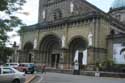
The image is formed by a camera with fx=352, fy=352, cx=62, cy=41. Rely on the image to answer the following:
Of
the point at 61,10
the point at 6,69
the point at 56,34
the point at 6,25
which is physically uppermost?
the point at 61,10

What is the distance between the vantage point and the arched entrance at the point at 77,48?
203 feet

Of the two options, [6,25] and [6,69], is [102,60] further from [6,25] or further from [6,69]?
[6,25]

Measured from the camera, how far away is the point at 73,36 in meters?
62.7

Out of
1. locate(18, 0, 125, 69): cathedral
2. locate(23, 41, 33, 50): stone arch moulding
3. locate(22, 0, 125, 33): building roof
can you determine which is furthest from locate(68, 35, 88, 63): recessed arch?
locate(23, 41, 33, 50): stone arch moulding

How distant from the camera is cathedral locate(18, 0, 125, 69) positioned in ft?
190

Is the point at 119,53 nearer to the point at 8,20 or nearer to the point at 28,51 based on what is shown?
the point at 28,51

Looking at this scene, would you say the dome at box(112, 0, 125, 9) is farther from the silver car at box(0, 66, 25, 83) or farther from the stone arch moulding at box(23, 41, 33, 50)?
the silver car at box(0, 66, 25, 83)

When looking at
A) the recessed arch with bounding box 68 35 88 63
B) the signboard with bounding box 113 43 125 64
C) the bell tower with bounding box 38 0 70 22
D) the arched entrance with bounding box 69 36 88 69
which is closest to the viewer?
the signboard with bounding box 113 43 125 64

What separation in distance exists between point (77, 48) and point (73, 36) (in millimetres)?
2334

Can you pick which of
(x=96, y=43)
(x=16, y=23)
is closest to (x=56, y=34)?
(x=96, y=43)

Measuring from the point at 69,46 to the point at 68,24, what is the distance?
13.3ft

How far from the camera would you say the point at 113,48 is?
58.2 metres

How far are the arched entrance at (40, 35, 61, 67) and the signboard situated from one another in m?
15.0

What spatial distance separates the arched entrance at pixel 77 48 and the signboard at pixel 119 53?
5939mm
